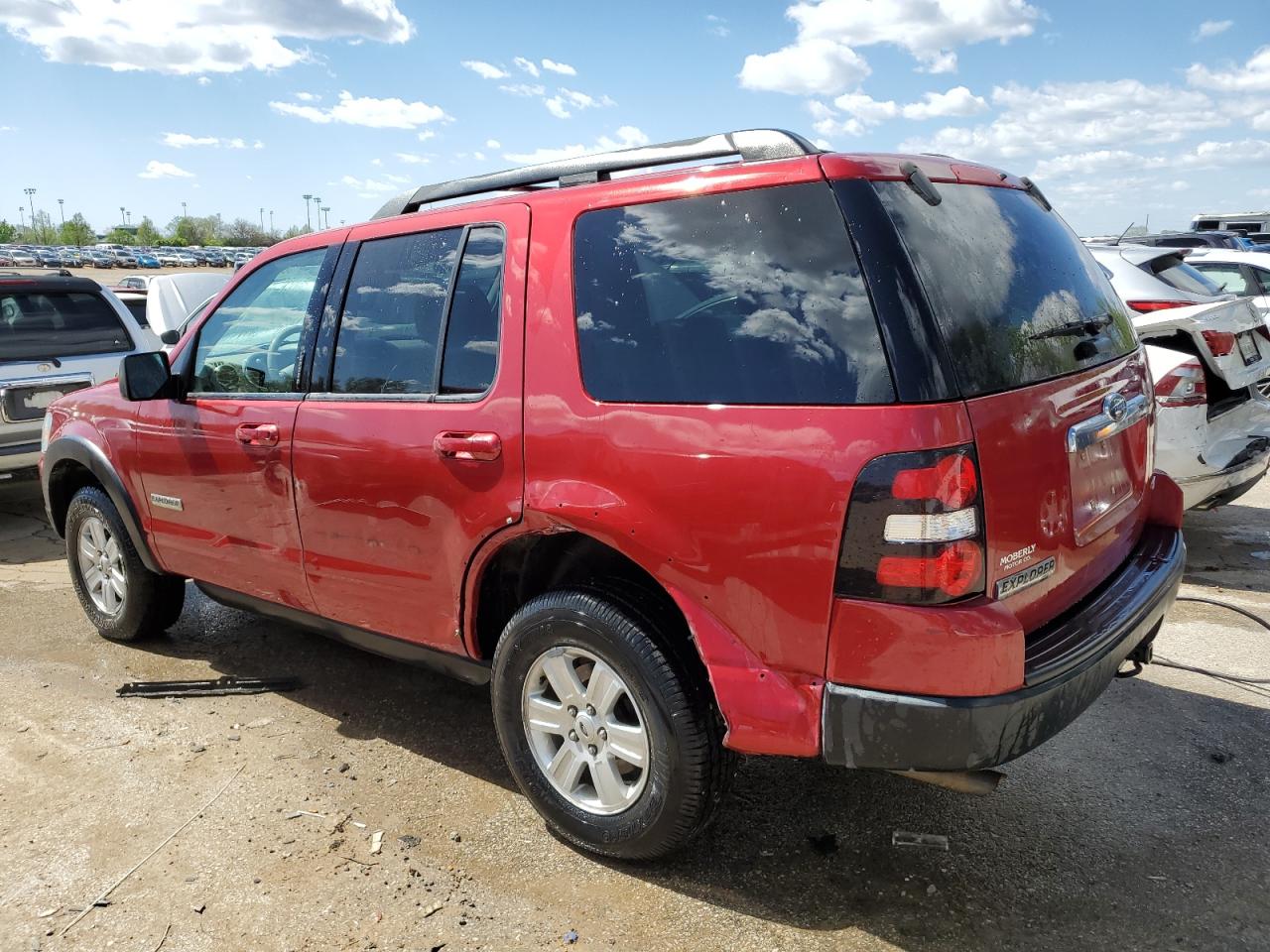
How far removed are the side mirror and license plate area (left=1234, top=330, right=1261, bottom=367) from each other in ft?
18.4

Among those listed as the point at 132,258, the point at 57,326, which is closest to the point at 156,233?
the point at 132,258

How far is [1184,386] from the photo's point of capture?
5273 mm

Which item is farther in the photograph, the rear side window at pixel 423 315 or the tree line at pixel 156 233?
the tree line at pixel 156 233

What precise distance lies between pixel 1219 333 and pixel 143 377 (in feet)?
18.1

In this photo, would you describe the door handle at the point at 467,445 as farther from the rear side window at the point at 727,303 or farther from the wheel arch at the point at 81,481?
the wheel arch at the point at 81,481

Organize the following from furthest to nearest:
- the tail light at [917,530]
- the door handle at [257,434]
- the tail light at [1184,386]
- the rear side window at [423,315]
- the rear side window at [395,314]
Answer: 1. the tail light at [1184,386]
2. the door handle at [257,434]
3. the rear side window at [395,314]
4. the rear side window at [423,315]
5. the tail light at [917,530]

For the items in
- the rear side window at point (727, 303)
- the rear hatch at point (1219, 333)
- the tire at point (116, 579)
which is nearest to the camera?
the rear side window at point (727, 303)

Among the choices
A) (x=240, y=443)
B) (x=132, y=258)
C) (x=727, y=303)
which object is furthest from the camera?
Answer: (x=132, y=258)

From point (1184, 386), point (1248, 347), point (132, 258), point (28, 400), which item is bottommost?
point (28, 400)

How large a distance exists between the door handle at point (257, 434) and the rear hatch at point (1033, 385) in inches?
91.8

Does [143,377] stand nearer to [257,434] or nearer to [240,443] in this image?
[240,443]

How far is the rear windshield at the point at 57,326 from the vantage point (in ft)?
23.8

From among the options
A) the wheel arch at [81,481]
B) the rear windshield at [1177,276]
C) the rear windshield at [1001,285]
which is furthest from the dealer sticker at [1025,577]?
the rear windshield at [1177,276]

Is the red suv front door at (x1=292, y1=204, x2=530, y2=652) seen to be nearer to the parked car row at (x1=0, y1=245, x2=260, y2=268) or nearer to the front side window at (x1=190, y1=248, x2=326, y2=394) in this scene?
the front side window at (x1=190, y1=248, x2=326, y2=394)
